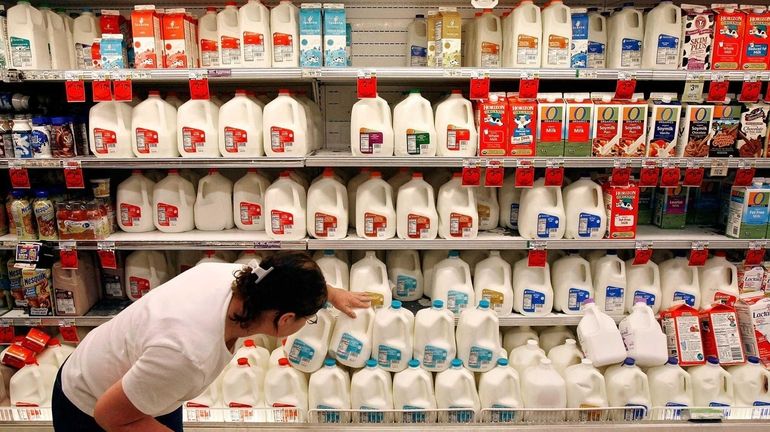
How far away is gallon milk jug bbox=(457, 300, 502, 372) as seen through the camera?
2.59 m

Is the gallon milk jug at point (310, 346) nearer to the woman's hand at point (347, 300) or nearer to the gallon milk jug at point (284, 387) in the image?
the gallon milk jug at point (284, 387)

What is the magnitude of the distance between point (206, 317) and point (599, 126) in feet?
6.67

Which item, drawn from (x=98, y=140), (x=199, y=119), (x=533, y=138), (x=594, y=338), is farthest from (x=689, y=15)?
(x=98, y=140)

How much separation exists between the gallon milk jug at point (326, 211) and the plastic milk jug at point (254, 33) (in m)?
0.65

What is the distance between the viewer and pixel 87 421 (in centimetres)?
171

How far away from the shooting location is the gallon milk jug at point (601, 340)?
8.49 ft

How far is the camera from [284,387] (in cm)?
256

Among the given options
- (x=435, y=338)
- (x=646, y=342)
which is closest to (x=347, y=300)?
(x=435, y=338)

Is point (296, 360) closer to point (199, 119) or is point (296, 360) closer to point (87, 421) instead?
point (87, 421)

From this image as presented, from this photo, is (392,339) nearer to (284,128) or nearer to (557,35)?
(284,128)

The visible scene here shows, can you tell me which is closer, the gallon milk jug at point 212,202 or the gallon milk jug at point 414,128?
the gallon milk jug at point 414,128

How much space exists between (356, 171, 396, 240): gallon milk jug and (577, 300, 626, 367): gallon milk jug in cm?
106

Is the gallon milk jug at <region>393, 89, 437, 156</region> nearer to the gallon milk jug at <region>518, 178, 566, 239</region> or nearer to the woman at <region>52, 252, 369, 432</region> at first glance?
the gallon milk jug at <region>518, 178, 566, 239</region>

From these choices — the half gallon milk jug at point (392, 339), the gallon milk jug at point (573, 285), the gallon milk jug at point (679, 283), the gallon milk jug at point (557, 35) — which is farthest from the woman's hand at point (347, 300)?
the gallon milk jug at point (679, 283)
